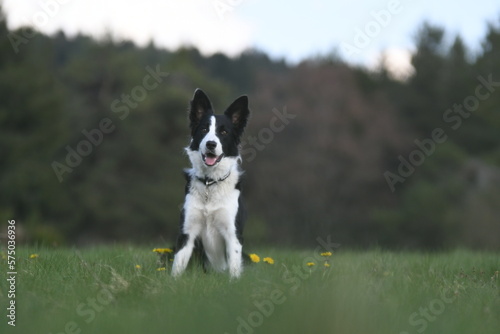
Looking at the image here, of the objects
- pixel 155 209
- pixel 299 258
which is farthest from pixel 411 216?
pixel 299 258

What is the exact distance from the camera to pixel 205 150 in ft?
23.0

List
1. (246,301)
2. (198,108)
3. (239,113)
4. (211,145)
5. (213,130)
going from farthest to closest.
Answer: (239,113), (198,108), (213,130), (211,145), (246,301)

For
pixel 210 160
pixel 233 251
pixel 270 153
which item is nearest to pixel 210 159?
pixel 210 160

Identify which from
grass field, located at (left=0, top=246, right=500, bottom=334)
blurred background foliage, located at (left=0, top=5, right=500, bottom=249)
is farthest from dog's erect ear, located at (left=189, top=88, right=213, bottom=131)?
blurred background foliage, located at (left=0, top=5, right=500, bottom=249)

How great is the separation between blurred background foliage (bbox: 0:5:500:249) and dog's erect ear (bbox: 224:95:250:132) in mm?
25121

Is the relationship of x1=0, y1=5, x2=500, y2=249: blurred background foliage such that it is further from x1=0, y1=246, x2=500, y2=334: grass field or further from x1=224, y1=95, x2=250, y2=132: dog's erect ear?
x1=0, y1=246, x2=500, y2=334: grass field

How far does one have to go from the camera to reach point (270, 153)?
3844 cm

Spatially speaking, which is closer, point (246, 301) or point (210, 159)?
point (246, 301)

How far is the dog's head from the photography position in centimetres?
702

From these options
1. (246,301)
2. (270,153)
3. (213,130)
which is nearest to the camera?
(246,301)

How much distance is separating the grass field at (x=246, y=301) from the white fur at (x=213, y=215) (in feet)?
1.19

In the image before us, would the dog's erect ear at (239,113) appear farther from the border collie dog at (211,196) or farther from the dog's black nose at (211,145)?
the dog's black nose at (211,145)

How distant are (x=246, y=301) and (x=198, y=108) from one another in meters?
2.87

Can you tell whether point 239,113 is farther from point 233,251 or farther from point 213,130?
point 233,251
